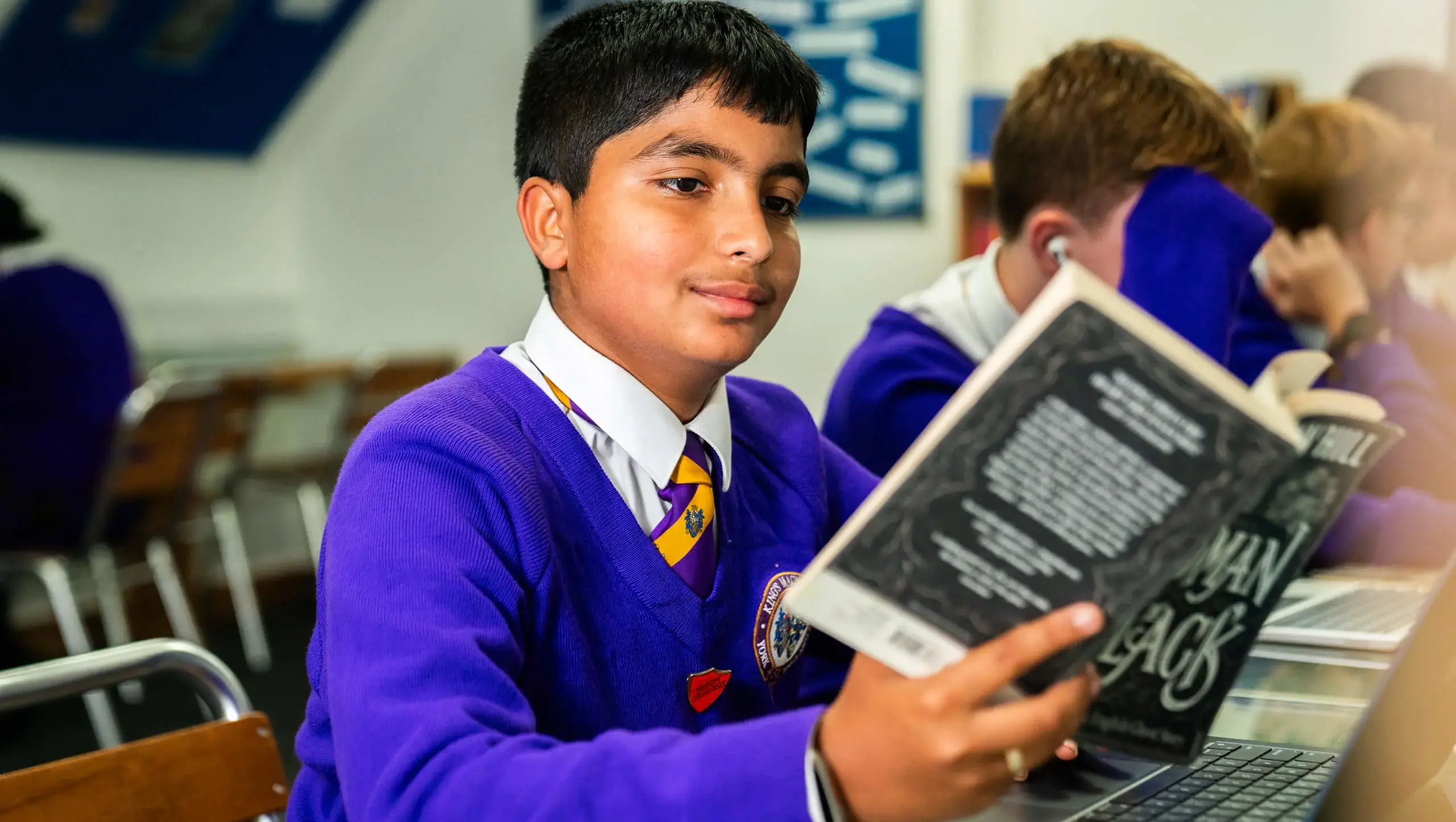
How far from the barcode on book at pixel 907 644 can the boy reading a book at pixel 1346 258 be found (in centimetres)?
141

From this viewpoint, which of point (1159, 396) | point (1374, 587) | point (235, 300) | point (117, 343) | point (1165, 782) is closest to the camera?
point (1159, 396)

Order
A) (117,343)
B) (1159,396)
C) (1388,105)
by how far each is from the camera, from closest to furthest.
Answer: (1159,396) → (1388,105) → (117,343)

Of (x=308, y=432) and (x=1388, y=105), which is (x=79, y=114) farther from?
(x=1388, y=105)

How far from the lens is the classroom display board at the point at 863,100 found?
148 inches

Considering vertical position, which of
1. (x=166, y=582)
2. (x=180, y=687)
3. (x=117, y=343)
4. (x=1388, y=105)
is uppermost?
(x=1388, y=105)

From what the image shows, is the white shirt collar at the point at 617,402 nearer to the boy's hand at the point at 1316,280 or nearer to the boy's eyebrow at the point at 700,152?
the boy's eyebrow at the point at 700,152

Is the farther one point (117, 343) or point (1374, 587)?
point (117, 343)

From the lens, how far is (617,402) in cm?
80

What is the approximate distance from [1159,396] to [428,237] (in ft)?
14.1

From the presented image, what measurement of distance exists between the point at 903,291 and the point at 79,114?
2.53 m

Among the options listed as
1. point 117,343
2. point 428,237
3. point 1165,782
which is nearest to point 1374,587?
point 1165,782

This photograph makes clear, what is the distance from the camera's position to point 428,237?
14.8 ft

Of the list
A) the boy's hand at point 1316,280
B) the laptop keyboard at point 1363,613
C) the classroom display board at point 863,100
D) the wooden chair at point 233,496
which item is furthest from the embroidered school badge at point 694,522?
the classroom display board at point 863,100

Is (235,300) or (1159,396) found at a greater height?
(1159,396)
